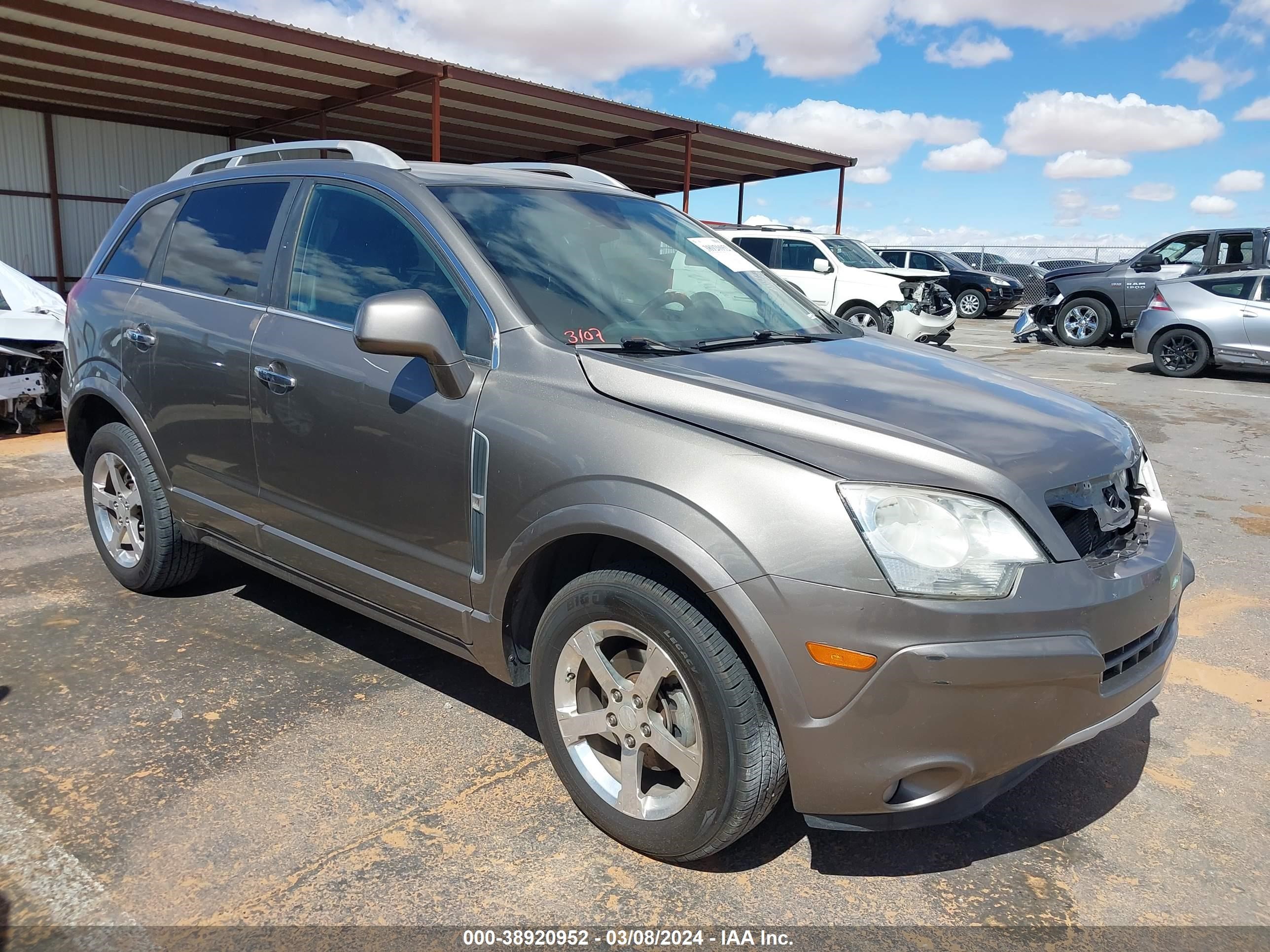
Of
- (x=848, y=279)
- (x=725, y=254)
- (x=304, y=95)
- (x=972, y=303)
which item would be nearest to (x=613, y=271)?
(x=725, y=254)

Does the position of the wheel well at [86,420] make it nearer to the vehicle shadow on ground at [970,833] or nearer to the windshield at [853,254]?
the vehicle shadow on ground at [970,833]

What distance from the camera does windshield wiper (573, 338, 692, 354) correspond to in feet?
9.25

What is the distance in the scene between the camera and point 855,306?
14867 millimetres

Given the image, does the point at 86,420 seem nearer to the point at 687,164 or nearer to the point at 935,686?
the point at 935,686

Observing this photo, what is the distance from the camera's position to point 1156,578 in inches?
96.7

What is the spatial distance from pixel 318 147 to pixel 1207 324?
42.1 ft

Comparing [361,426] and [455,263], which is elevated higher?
[455,263]

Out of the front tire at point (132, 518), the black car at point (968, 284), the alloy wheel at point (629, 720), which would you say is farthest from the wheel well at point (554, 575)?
the black car at point (968, 284)

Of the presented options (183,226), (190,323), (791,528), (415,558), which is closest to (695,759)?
(791,528)

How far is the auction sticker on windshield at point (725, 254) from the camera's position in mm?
3799

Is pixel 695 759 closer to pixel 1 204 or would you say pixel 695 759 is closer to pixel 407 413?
pixel 407 413

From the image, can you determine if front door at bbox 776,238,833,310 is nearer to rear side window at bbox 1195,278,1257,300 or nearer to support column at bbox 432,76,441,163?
rear side window at bbox 1195,278,1257,300

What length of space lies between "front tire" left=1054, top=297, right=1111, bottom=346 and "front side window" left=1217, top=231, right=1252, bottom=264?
1.82m

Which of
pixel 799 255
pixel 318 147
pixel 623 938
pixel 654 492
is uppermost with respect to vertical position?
pixel 799 255
